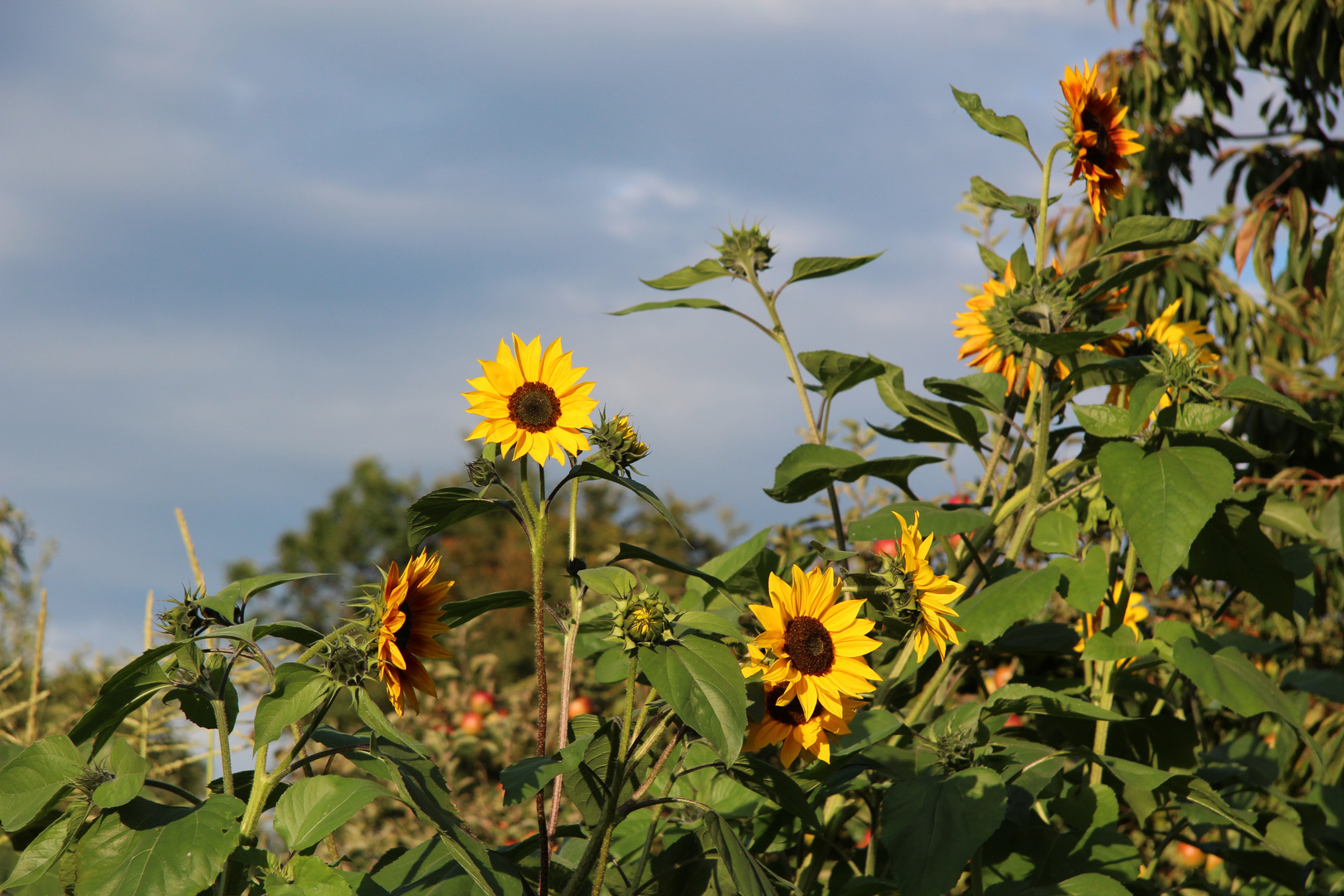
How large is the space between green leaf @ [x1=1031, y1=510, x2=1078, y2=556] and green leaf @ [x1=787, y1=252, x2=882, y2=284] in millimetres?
535

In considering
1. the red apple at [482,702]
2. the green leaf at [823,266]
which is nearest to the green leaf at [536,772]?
the green leaf at [823,266]

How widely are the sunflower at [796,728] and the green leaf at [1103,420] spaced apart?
63cm

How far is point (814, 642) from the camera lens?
1258 mm

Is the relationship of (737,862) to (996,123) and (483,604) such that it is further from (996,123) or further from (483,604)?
(996,123)

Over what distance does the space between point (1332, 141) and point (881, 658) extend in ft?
16.0

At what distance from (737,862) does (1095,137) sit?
1505 mm

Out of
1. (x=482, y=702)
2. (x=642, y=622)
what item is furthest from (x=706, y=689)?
(x=482, y=702)

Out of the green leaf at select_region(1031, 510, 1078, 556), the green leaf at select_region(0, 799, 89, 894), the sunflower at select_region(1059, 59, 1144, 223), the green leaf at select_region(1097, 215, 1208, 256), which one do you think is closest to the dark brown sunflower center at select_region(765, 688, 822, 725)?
the green leaf at select_region(1031, 510, 1078, 556)

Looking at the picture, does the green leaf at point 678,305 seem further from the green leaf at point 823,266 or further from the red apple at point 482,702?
the red apple at point 482,702

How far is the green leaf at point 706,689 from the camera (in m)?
1.02

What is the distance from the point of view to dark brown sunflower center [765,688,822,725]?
4.28 feet

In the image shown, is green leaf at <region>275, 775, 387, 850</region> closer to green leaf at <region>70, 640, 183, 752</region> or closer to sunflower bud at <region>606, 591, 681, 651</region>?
green leaf at <region>70, 640, 183, 752</region>

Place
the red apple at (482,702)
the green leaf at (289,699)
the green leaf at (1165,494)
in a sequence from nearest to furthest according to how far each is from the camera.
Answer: the green leaf at (289,699) → the green leaf at (1165,494) → the red apple at (482,702)

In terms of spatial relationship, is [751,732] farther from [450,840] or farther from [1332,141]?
[1332,141]
